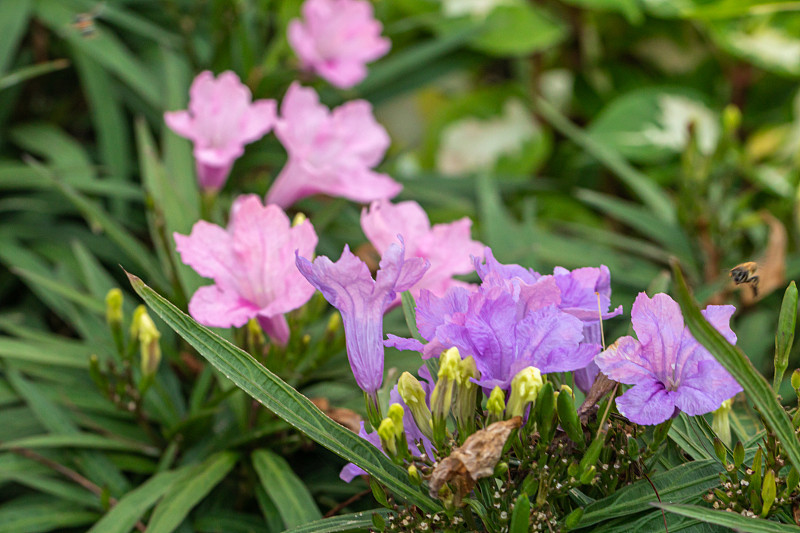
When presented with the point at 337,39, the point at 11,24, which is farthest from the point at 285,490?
the point at 11,24

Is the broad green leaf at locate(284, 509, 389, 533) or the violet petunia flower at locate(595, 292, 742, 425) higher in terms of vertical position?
the violet petunia flower at locate(595, 292, 742, 425)

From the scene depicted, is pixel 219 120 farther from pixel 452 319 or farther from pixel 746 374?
pixel 746 374

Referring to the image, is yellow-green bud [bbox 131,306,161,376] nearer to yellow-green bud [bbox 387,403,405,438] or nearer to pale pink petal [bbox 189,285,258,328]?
pale pink petal [bbox 189,285,258,328]

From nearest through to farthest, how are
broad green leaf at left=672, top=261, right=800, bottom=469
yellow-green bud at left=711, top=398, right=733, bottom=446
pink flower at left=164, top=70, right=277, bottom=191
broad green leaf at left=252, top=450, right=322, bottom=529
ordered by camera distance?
broad green leaf at left=672, top=261, right=800, bottom=469, yellow-green bud at left=711, top=398, right=733, bottom=446, broad green leaf at left=252, top=450, right=322, bottom=529, pink flower at left=164, top=70, right=277, bottom=191

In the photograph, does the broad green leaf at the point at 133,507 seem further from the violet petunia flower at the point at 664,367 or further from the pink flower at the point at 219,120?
the violet petunia flower at the point at 664,367

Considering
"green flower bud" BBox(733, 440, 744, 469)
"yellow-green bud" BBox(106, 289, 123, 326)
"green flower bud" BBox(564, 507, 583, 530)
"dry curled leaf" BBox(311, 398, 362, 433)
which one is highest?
"yellow-green bud" BBox(106, 289, 123, 326)

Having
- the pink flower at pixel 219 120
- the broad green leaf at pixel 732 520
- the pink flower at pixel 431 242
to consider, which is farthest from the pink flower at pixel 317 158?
the broad green leaf at pixel 732 520

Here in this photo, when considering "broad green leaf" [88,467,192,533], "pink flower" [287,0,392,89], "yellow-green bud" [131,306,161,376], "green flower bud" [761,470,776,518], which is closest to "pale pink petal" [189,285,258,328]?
"yellow-green bud" [131,306,161,376]
